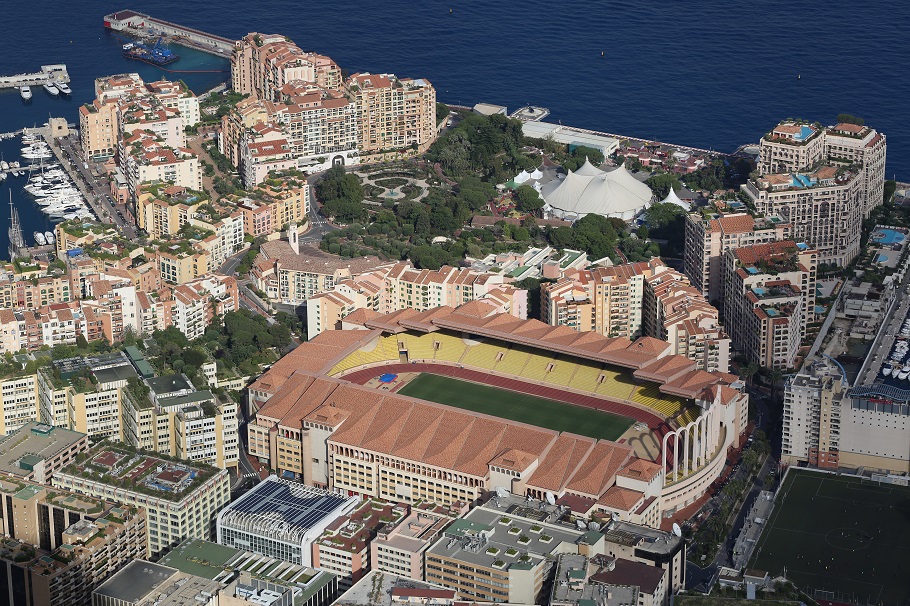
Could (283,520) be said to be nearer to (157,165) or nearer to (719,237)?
(719,237)

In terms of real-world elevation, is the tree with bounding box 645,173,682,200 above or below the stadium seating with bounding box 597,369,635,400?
above

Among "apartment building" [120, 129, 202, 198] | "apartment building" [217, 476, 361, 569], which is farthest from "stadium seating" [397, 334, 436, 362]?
"apartment building" [120, 129, 202, 198]

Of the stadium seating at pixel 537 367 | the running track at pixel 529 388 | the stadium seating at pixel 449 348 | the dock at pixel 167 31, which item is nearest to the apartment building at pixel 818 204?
the stadium seating at pixel 537 367

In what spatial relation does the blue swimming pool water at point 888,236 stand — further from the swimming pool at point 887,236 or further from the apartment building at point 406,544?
the apartment building at point 406,544

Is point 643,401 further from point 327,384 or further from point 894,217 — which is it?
point 894,217

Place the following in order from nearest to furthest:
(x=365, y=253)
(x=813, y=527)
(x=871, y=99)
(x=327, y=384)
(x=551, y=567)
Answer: (x=551, y=567) → (x=813, y=527) → (x=327, y=384) → (x=365, y=253) → (x=871, y=99)

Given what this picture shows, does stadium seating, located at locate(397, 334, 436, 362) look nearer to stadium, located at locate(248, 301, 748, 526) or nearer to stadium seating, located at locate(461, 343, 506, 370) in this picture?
stadium, located at locate(248, 301, 748, 526)

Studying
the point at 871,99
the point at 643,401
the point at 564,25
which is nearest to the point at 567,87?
the point at 564,25
